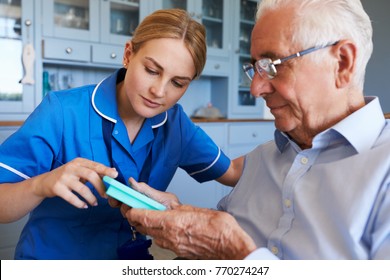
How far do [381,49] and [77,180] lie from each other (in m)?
3.82

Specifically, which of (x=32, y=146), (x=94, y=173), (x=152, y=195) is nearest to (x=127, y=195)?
(x=94, y=173)

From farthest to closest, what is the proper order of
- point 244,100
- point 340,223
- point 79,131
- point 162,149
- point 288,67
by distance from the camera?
point 244,100, point 162,149, point 79,131, point 288,67, point 340,223

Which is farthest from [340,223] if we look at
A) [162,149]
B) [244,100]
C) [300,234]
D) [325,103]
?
[244,100]

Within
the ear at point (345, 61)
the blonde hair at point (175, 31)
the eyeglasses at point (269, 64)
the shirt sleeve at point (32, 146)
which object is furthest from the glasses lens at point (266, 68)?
the shirt sleeve at point (32, 146)

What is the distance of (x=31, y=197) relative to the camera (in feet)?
3.07

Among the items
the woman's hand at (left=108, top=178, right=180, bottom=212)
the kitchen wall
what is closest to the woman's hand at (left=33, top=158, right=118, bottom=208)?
the woman's hand at (left=108, top=178, right=180, bottom=212)

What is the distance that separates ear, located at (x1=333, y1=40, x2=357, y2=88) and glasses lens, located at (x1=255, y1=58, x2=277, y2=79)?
0.47ft

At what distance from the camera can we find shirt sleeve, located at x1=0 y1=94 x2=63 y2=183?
103 centimetres

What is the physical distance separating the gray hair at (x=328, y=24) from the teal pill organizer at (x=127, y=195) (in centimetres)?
48

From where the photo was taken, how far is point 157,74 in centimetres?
114

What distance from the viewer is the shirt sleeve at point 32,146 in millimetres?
1028

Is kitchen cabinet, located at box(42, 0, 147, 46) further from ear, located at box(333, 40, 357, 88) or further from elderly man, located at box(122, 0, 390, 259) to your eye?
ear, located at box(333, 40, 357, 88)

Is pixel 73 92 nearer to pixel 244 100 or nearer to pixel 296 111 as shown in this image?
pixel 296 111
